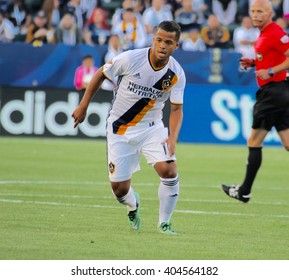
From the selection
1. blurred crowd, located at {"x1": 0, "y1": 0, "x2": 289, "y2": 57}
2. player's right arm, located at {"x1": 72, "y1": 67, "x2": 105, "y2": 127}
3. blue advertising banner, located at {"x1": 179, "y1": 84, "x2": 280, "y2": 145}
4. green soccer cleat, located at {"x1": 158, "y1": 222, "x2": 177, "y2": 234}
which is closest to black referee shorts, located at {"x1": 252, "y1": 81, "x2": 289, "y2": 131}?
green soccer cleat, located at {"x1": 158, "y1": 222, "x2": 177, "y2": 234}

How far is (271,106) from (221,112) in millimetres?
10096

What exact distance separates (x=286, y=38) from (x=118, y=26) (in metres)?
12.7

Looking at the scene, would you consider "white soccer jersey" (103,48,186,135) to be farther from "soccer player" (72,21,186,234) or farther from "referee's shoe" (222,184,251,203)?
"referee's shoe" (222,184,251,203)

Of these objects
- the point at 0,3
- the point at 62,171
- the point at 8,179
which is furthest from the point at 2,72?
the point at 8,179

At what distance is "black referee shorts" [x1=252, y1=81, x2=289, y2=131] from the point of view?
1318 cm

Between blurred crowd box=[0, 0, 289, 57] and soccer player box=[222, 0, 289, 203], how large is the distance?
11.0 metres

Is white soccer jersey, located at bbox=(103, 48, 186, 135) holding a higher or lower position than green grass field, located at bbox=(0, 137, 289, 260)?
higher

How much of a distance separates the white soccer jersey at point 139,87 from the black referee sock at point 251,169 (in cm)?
310

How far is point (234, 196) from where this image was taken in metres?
13.3

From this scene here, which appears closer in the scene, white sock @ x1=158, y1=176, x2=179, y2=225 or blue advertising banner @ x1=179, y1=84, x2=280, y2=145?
white sock @ x1=158, y1=176, x2=179, y2=225

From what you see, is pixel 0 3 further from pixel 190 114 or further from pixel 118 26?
pixel 190 114

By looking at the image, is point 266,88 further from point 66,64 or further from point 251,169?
point 66,64

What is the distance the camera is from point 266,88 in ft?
43.4

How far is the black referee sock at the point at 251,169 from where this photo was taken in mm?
13219
